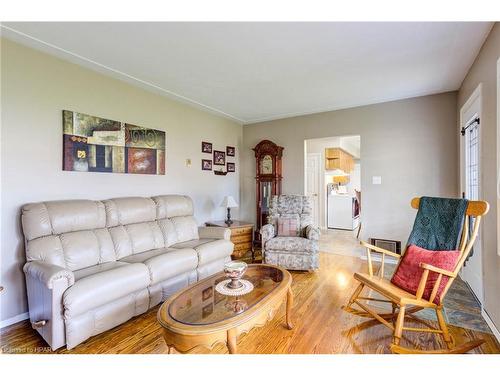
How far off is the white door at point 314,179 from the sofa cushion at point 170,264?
4.16 metres

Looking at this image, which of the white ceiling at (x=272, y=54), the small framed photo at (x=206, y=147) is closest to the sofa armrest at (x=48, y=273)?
the white ceiling at (x=272, y=54)

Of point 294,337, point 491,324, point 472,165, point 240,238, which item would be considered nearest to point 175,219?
point 240,238

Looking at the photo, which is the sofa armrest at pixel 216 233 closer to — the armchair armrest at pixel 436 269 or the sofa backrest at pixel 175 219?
the sofa backrest at pixel 175 219

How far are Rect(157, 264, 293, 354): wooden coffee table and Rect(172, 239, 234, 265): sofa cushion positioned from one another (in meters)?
0.74

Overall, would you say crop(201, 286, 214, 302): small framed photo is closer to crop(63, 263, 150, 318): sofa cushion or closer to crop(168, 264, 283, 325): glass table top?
crop(168, 264, 283, 325): glass table top

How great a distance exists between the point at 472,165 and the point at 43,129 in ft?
15.1

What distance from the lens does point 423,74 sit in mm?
2928

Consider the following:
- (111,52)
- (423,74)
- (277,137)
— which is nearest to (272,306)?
(111,52)

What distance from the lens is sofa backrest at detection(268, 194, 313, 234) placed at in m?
3.80

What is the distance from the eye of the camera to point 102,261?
240 centimetres

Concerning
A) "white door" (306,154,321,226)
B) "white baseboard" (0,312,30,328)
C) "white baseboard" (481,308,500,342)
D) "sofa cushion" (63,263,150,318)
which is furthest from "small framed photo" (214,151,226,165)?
"white baseboard" (481,308,500,342)

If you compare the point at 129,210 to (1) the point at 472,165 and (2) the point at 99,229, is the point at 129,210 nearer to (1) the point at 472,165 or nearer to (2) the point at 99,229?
(2) the point at 99,229
